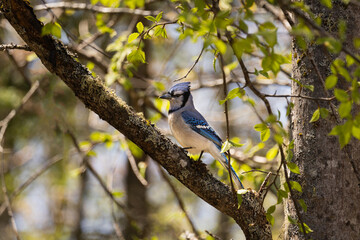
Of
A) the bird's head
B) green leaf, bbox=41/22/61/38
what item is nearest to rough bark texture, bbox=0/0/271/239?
green leaf, bbox=41/22/61/38

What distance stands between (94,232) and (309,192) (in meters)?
3.95

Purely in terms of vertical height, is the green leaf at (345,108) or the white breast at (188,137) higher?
the white breast at (188,137)

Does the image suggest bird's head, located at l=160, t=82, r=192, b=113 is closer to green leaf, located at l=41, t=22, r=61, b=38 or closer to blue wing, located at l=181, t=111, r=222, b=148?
blue wing, located at l=181, t=111, r=222, b=148

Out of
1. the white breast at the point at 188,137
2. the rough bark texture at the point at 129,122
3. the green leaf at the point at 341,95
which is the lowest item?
the green leaf at the point at 341,95

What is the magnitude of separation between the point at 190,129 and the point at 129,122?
1.37 m

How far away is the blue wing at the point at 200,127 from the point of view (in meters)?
3.56

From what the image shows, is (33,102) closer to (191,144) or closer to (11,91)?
(11,91)

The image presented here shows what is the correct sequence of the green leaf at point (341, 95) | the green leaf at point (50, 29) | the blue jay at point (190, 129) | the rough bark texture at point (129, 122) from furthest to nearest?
the blue jay at point (190, 129) < the rough bark texture at point (129, 122) < the green leaf at point (50, 29) < the green leaf at point (341, 95)

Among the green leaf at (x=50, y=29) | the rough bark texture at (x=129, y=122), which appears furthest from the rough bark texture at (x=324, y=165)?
the green leaf at (x=50, y=29)

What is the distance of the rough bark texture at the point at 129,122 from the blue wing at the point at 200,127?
1032mm

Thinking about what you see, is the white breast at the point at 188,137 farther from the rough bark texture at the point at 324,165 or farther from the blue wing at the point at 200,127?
the rough bark texture at the point at 324,165

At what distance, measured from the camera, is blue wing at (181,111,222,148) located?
3.56m

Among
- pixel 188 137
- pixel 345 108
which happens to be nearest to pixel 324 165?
pixel 345 108

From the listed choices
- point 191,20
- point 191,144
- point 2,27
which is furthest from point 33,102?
point 191,20
